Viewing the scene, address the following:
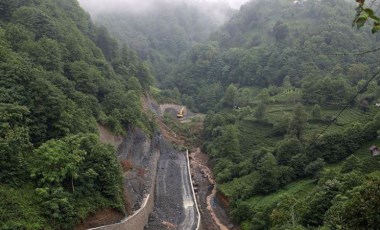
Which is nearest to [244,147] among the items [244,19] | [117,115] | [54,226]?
[117,115]

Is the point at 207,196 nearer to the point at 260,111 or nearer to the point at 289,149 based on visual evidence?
the point at 289,149

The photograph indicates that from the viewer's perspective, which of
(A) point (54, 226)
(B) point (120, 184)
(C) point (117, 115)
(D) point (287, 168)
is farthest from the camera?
(C) point (117, 115)

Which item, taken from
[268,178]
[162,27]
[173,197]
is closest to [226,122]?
[173,197]

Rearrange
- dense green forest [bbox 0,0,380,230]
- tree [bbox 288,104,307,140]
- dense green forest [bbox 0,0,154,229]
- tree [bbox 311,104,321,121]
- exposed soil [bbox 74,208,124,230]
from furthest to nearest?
tree [bbox 311,104,321,121]
tree [bbox 288,104,307,140]
exposed soil [bbox 74,208,124,230]
dense green forest [bbox 0,0,380,230]
dense green forest [bbox 0,0,154,229]

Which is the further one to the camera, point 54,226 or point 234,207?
point 234,207

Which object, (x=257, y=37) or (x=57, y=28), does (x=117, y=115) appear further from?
(x=257, y=37)

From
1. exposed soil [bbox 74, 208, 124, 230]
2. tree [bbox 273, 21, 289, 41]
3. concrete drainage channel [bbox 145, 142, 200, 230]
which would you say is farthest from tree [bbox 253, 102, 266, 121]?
tree [bbox 273, 21, 289, 41]

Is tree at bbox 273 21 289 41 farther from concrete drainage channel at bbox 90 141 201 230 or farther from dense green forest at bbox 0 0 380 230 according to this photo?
concrete drainage channel at bbox 90 141 201 230
